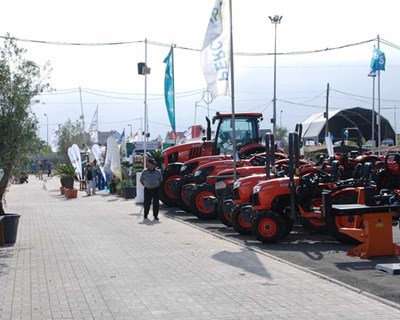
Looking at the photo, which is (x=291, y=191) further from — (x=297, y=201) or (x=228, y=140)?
(x=228, y=140)

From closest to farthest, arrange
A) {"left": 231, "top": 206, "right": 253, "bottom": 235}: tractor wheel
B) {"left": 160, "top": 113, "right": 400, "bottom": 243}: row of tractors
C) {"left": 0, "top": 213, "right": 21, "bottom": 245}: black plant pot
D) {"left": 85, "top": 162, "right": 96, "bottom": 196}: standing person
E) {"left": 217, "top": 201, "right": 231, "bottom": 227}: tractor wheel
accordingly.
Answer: {"left": 160, "top": 113, "right": 400, "bottom": 243}: row of tractors, {"left": 0, "top": 213, "right": 21, "bottom": 245}: black plant pot, {"left": 231, "top": 206, "right": 253, "bottom": 235}: tractor wheel, {"left": 217, "top": 201, "right": 231, "bottom": 227}: tractor wheel, {"left": 85, "top": 162, "right": 96, "bottom": 196}: standing person

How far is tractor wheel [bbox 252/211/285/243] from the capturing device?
13211 mm

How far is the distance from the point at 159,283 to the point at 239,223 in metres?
5.34

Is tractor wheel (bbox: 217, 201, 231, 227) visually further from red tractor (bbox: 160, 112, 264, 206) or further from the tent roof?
the tent roof

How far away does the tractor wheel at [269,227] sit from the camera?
13.2 m

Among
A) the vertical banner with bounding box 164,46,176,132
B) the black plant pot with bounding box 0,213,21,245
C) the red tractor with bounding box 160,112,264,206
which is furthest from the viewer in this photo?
the vertical banner with bounding box 164,46,176,132

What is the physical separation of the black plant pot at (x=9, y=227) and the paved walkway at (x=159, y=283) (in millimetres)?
257

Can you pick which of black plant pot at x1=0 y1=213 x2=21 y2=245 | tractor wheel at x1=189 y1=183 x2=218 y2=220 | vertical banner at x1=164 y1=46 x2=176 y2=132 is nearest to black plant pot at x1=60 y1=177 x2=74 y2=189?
vertical banner at x1=164 y1=46 x2=176 y2=132

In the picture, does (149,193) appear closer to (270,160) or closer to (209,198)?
(209,198)

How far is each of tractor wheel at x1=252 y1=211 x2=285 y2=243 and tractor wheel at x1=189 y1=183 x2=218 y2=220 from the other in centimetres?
468

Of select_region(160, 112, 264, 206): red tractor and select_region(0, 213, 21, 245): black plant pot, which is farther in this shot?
select_region(160, 112, 264, 206): red tractor

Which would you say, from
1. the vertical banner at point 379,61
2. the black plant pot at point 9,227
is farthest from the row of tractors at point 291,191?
the vertical banner at point 379,61

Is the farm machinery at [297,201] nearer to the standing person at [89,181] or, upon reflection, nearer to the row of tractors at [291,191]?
the row of tractors at [291,191]

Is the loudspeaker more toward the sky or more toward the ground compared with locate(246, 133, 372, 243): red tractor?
more toward the sky
